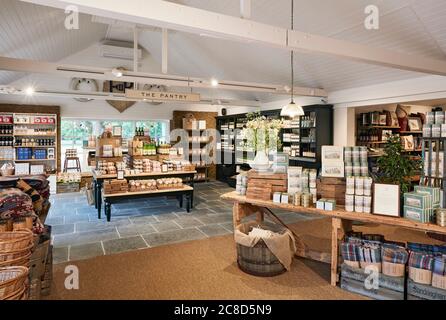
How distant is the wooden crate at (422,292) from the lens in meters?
2.70

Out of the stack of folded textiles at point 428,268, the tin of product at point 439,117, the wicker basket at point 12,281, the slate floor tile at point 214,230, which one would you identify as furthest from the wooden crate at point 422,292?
the wicker basket at point 12,281

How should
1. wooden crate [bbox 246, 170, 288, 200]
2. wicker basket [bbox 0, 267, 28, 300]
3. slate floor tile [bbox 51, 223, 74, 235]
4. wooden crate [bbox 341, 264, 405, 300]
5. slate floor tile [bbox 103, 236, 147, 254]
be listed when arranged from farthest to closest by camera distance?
1. slate floor tile [bbox 51, 223, 74, 235]
2. slate floor tile [bbox 103, 236, 147, 254]
3. wooden crate [bbox 246, 170, 288, 200]
4. wooden crate [bbox 341, 264, 405, 300]
5. wicker basket [bbox 0, 267, 28, 300]

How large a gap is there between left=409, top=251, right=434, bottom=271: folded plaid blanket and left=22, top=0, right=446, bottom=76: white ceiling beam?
2148mm

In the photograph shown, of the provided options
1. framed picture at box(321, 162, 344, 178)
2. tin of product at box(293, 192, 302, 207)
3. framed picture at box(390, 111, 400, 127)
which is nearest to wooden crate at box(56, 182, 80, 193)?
tin of product at box(293, 192, 302, 207)

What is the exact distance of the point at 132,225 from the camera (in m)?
5.63

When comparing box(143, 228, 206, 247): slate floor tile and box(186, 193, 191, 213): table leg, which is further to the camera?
box(186, 193, 191, 213): table leg

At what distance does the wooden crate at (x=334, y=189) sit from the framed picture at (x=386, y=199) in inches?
16.1

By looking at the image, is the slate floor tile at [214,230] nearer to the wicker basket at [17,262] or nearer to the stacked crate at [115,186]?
the stacked crate at [115,186]

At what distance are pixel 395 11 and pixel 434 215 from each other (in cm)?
276

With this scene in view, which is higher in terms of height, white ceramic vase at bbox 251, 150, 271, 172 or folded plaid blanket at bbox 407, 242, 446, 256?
white ceramic vase at bbox 251, 150, 271, 172

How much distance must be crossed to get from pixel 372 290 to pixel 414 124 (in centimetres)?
675

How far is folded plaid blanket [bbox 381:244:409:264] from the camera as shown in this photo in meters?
2.88

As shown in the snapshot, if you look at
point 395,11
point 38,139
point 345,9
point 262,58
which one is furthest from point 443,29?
point 38,139

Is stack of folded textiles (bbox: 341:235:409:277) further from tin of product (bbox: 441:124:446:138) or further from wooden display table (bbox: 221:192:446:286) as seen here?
tin of product (bbox: 441:124:446:138)
